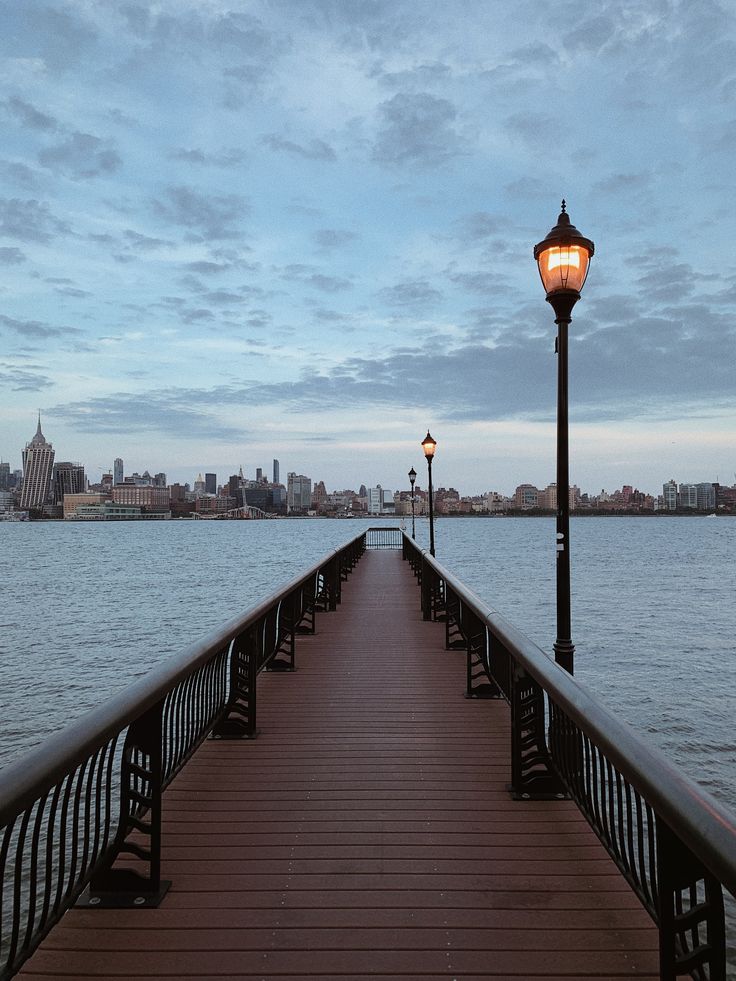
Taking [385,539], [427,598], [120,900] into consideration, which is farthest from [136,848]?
[385,539]

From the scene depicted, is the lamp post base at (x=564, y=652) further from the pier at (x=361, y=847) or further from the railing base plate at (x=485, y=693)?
the railing base plate at (x=485, y=693)

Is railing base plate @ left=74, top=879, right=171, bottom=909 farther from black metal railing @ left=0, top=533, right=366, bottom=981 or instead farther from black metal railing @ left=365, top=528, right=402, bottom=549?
black metal railing @ left=365, top=528, right=402, bottom=549

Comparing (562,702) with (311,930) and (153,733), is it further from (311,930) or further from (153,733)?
(153,733)

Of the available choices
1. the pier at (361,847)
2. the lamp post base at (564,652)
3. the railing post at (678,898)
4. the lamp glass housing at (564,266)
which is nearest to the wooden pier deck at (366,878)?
the pier at (361,847)

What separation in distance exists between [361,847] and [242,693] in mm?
2392

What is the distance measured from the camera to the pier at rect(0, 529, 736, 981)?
244 cm

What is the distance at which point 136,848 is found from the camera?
130 inches

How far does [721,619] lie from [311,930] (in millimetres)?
27754

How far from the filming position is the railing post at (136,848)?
325cm

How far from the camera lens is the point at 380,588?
17203mm

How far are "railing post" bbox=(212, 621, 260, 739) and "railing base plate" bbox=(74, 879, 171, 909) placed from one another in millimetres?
2399

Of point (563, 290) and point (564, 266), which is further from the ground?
point (564, 266)

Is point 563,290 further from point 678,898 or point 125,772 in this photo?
point 125,772

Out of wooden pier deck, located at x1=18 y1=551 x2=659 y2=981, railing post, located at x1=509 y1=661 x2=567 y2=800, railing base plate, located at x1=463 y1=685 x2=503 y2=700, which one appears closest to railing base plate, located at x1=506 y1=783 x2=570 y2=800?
railing post, located at x1=509 y1=661 x2=567 y2=800
